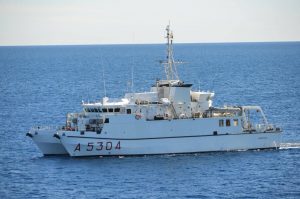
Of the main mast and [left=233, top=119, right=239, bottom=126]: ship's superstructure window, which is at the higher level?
the main mast

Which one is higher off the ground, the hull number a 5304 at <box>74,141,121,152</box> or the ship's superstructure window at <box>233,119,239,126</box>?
the ship's superstructure window at <box>233,119,239,126</box>

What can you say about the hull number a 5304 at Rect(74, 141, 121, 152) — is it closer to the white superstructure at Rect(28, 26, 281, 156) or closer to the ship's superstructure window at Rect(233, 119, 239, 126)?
the white superstructure at Rect(28, 26, 281, 156)

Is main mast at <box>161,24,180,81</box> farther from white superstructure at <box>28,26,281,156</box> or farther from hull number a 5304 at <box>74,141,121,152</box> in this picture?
hull number a 5304 at <box>74,141,121,152</box>

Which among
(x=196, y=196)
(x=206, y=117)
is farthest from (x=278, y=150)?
(x=196, y=196)

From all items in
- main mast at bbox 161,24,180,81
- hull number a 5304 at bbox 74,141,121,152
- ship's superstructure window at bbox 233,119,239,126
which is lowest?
hull number a 5304 at bbox 74,141,121,152

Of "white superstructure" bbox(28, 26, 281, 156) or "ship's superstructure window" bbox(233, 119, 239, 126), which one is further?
Answer: "ship's superstructure window" bbox(233, 119, 239, 126)

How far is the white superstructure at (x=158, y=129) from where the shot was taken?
186ft

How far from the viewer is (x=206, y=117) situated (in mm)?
58594

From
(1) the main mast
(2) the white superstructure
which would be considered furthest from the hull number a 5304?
(1) the main mast

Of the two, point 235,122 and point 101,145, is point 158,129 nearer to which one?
point 101,145

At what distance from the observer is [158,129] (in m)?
57.1

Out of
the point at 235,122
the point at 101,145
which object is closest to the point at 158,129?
the point at 101,145

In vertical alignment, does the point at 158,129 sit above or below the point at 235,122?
below

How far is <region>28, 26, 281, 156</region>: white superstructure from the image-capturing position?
5662 cm
